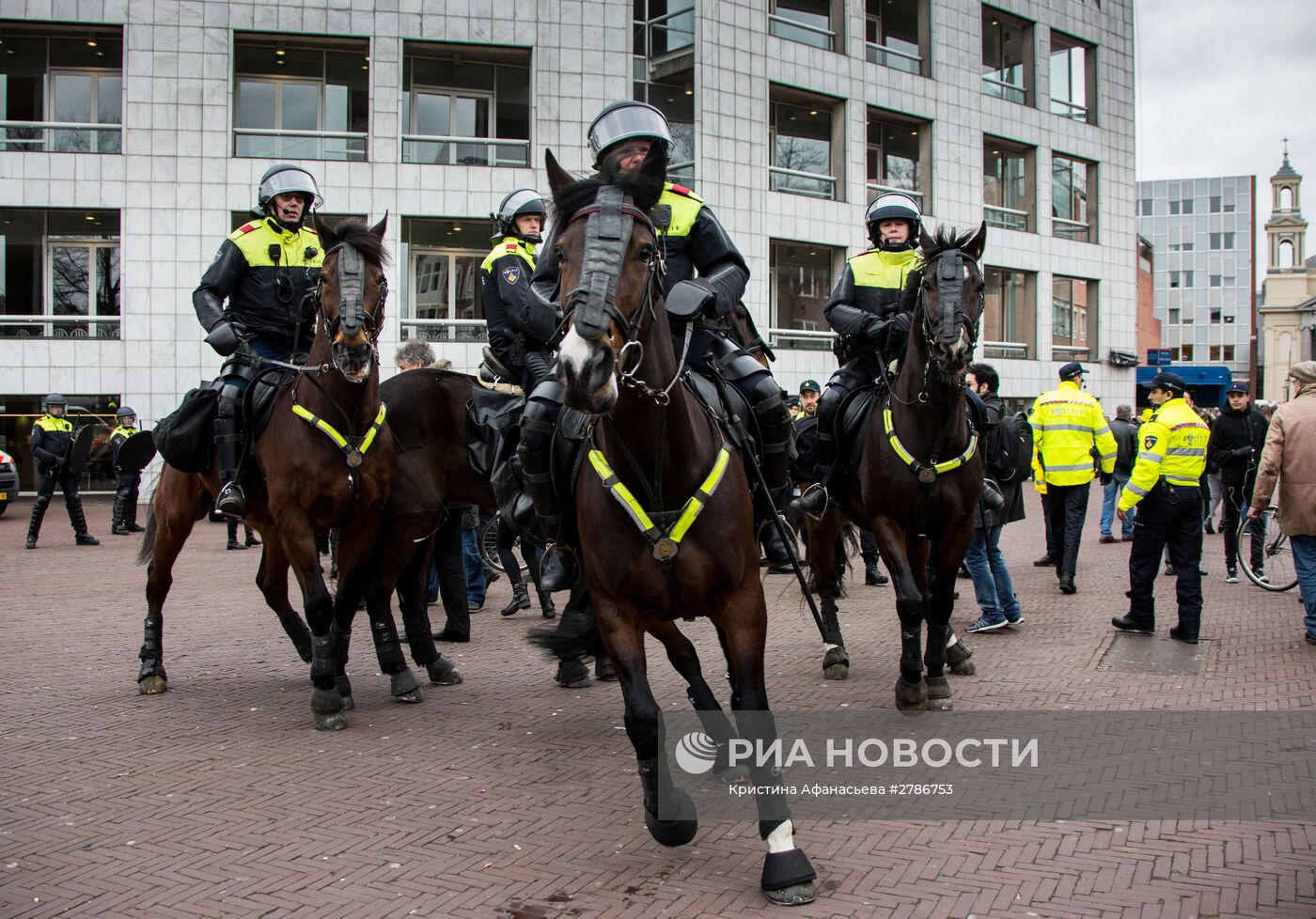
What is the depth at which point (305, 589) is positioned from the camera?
688cm

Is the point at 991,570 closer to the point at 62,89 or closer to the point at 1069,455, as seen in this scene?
the point at 1069,455

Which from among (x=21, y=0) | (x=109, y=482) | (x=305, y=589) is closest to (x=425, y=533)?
(x=305, y=589)

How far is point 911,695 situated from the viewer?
A: 22.3 feet

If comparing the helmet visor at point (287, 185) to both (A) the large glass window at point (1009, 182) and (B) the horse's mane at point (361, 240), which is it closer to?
(B) the horse's mane at point (361, 240)

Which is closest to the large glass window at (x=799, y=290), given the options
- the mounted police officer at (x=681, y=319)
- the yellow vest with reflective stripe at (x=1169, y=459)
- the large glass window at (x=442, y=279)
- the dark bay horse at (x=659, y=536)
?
the large glass window at (x=442, y=279)

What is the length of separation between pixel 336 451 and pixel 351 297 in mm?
1009

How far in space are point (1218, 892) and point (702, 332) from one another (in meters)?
3.12

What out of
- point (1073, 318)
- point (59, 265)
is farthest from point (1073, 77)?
point (59, 265)

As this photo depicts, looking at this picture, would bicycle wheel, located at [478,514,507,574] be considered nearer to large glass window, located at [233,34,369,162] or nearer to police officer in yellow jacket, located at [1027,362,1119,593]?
police officer in yellow jacket, located at [1027,362,1119,593]

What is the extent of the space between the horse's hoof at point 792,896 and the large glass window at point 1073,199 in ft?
124

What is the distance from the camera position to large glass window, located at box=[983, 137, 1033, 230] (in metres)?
37.0

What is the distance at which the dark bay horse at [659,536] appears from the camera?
4258mm

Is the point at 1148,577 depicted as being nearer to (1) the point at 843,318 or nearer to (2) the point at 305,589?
(1) the point at 843,318

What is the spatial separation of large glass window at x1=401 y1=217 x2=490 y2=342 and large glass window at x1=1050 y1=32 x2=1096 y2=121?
22.3 metres
